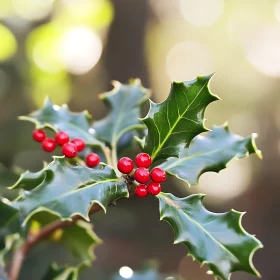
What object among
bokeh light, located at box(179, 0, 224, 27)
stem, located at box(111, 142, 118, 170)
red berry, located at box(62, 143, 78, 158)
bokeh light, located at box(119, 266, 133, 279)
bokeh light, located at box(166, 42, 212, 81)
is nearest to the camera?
red berry, located at box(62, 143, 78, 158)

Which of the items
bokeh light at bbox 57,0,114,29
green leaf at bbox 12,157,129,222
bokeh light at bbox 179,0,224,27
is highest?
green leaf at bbox 12,157,129,222

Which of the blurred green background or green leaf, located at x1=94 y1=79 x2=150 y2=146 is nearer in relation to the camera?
green leaf, located at x1=94 y1=79 x2=150 y2=146

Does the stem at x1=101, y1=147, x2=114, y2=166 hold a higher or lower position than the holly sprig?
lower

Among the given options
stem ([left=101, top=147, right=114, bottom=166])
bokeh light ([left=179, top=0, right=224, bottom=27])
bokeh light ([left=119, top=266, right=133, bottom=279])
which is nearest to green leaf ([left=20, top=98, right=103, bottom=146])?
stem ([left=101, top=147, right=114, bottom=166])

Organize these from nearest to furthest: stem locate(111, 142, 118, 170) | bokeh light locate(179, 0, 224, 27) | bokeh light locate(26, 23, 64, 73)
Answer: stem locate(111, 142, 118, 170) < bokeh light locate(26, 23, 64, 73) < bokeh light locate(179, 0, 224, 27)

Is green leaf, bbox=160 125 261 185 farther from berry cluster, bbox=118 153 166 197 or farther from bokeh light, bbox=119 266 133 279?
bokeh light, bbox=119 266 133 279

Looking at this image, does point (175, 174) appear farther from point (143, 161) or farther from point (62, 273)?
point (62, 273)

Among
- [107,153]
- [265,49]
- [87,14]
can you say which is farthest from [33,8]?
[265,49]

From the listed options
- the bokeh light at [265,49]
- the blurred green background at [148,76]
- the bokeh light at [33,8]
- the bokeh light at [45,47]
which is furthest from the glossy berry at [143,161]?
the bokeh light at [265,49]

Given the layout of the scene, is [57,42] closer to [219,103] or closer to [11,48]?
[11,48]
